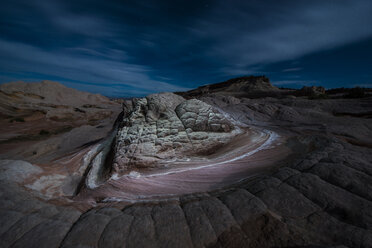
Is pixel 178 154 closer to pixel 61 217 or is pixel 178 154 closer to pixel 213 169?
pixel 213 169

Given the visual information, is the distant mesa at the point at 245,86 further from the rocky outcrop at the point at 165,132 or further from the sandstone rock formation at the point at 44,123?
the rocky outcrop at the point at 165,132

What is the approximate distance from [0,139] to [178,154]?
11905 mm

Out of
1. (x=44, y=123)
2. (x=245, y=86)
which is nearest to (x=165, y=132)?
(x=44, y=123)

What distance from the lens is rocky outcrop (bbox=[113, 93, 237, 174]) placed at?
3.33m

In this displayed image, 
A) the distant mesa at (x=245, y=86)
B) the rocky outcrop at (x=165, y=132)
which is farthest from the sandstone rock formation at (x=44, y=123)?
the distant mesa at (x=245, y=86)

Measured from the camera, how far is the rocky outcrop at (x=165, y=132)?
333cm

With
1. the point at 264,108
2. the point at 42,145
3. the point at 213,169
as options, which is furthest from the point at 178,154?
the point at 42,145

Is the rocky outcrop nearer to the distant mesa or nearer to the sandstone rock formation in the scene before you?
the sandstone rock formation

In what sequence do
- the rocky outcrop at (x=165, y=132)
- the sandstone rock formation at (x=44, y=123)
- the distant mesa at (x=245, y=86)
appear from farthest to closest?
the distant mesa at (x=245, y=86)
the sandstone rock formation at (x=44, y=123)
the rocky outcrop at (x=165, y=132)

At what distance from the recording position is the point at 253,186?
172 centimetres

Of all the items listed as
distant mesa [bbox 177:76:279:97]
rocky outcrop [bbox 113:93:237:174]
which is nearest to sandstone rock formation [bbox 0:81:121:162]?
rocky outcrop [bbox 113:93:237:174]

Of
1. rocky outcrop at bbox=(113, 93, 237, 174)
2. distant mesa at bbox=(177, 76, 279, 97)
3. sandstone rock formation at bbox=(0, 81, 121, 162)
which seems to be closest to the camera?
rocky outcrop at bbox=(113, 93, 237, 174)

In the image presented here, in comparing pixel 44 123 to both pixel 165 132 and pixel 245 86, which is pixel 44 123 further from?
pixel 245 86

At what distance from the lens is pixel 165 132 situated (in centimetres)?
365
